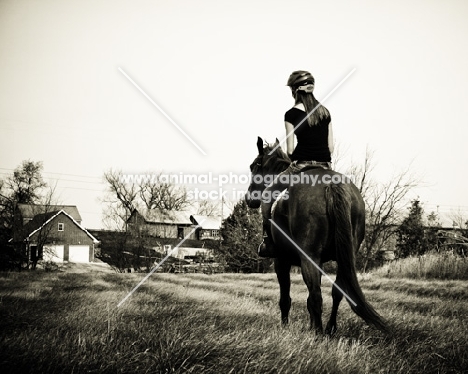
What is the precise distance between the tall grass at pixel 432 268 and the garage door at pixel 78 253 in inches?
2089

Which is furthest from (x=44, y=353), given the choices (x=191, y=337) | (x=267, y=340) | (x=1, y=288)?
(x=1, y=288)

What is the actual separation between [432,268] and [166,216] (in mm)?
52785

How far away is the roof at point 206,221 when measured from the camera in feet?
250

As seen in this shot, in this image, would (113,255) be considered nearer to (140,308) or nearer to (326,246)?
(140,308)

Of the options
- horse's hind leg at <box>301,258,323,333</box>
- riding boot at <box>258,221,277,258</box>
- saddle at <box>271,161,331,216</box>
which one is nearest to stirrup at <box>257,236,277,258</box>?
riding boot at <box>258,221,277,258</box>

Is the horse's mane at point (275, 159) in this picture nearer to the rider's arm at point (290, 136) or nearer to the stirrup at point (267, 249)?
Result: the rider's arm at point (290, 136)

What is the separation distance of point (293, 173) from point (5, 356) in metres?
3.65

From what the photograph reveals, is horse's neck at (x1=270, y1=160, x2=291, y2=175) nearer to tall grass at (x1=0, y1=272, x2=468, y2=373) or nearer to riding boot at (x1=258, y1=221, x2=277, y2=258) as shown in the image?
riding boot at (x1=258, y1=221, x2=277, y2=258)

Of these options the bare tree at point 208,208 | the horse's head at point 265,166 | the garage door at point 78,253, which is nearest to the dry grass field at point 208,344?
the horse's head at point 265,166

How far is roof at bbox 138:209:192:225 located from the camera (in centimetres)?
6109

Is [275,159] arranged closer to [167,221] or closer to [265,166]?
[265,166]

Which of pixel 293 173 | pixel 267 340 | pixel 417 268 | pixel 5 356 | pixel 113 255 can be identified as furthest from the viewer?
pixel 113 255

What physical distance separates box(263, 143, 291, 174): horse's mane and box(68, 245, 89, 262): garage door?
58.7m

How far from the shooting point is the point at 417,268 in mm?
14070
